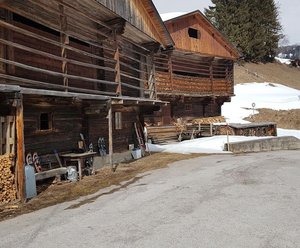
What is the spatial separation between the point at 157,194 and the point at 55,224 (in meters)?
3.13

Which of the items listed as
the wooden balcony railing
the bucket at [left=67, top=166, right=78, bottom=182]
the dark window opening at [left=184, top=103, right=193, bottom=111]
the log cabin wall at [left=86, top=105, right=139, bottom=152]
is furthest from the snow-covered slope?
the bucket at [left=67, top=166, right=78, bottom=182]

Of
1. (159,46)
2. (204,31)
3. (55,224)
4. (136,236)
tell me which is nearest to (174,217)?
(136,236)

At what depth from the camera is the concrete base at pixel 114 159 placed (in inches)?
580

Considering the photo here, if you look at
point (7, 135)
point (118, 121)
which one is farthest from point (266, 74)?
point (7, 135)

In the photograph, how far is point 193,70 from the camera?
31062mm

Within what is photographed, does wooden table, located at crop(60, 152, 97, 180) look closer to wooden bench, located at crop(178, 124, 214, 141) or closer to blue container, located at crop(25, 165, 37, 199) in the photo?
blue container, located at crop(25, 165, 37, 199)

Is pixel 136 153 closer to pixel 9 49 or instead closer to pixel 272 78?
pixel 9 49

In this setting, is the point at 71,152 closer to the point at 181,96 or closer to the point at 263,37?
the point at 181,96

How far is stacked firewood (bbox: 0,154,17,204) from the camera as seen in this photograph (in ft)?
28.7

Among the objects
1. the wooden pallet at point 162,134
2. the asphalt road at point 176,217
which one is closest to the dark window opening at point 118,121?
the asphalt road at point 176,217

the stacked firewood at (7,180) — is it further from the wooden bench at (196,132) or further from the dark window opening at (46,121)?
the wooden bench at (196,132)

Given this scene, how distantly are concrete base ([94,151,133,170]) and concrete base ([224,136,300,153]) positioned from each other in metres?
6.35

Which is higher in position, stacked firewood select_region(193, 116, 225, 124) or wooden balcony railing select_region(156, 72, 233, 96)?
wooden balcony railing select_region(156, 72, 233, 96)

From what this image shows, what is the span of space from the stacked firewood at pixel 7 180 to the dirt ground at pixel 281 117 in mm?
29862
